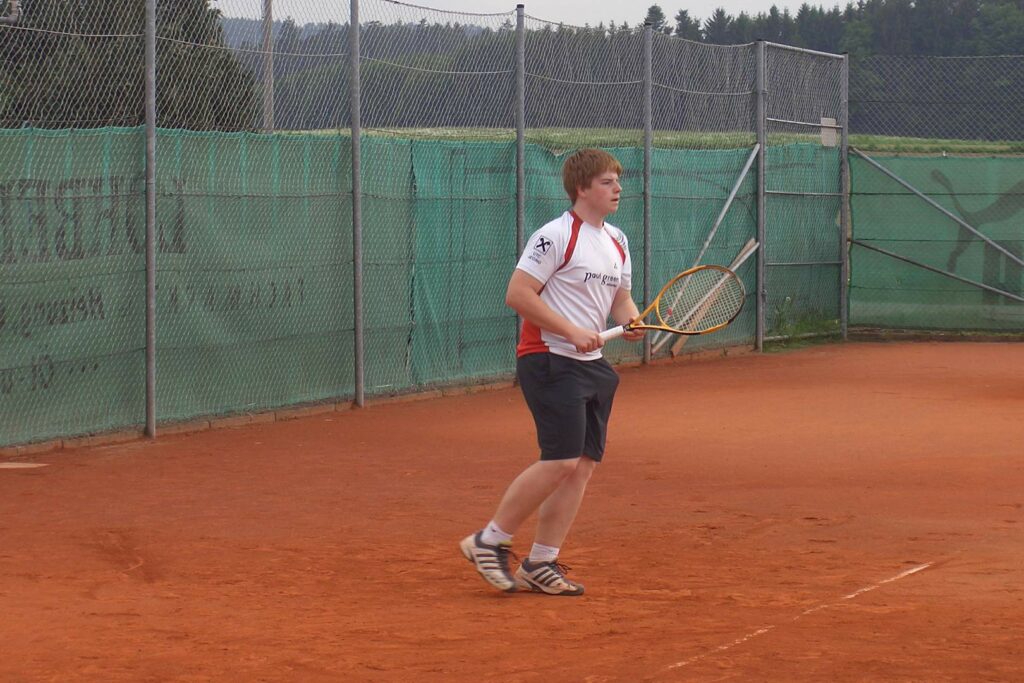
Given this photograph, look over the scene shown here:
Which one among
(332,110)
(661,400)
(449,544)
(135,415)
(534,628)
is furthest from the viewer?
(661,400)

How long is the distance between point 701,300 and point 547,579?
4.52 meters

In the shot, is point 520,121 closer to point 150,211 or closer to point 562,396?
point 150,211

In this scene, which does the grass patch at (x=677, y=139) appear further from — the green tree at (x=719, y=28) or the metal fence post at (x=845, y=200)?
the green tree at (x=719, y=28)

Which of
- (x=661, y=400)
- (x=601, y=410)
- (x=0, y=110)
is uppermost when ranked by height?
(x=0, y=110)

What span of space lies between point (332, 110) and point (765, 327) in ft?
27.0

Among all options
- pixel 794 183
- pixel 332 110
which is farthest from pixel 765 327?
pixel 332 110

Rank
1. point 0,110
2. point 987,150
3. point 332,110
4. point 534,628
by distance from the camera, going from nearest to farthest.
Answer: point 534,628, point 0,110, point 332,110, point 987,150

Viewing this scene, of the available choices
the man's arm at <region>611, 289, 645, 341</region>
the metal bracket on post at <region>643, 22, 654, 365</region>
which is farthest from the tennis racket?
the metal bracket on post at <region>643, 22, 654, 365</region>

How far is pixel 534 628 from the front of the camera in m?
5.90

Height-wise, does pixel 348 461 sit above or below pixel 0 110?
below

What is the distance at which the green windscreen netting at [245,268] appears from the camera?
1066 centimetres

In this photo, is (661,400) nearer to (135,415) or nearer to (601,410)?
(135,415)

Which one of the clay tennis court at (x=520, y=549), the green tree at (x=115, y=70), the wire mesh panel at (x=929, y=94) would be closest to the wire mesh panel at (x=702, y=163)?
the wire mesh panel at (x=929, y=94)

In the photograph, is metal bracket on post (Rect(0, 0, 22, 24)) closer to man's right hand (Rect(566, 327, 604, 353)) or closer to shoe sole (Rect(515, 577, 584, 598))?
man's right hand (Rect(566, 327, 604, 353))
